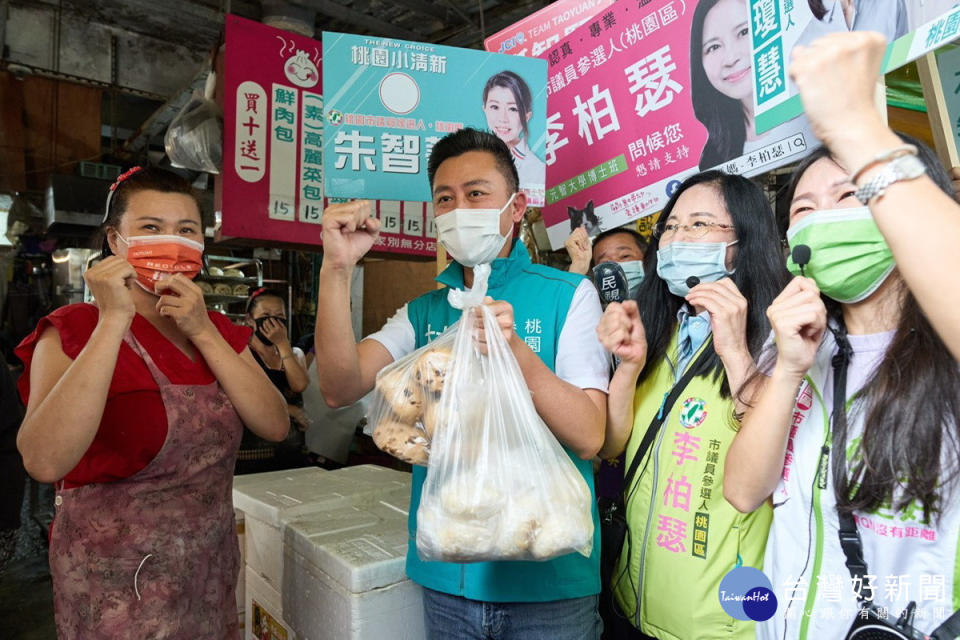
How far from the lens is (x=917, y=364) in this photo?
1.23m

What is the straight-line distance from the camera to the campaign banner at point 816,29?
1625mm

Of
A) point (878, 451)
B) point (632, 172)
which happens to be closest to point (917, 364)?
point (878, 451)

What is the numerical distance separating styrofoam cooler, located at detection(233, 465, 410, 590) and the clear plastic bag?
52.0 inches

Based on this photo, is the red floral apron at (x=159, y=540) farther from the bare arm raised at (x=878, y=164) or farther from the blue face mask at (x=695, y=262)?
the bare arm raised at (x=878, y=164)

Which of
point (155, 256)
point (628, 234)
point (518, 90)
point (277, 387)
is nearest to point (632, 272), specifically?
point (628, 234)

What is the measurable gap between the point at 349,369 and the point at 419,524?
53 cm

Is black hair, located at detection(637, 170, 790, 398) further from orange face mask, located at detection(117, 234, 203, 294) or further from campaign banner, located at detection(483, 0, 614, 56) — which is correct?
orange face mask, located at detection(117, 234, 203, 294)

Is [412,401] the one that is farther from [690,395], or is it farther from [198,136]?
[198,136]

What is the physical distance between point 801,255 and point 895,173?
0.52 metres

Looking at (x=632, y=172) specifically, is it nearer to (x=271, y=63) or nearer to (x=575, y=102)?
(x=575, y=102)

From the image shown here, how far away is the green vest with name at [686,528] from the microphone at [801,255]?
16.9 inches

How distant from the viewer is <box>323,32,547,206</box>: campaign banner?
239cm

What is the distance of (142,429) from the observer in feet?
5.82

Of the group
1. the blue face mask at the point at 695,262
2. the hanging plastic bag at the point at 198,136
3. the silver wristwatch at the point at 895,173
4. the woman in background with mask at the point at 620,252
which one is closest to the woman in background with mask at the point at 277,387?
the hanging plastic bag at the point at 198,136
